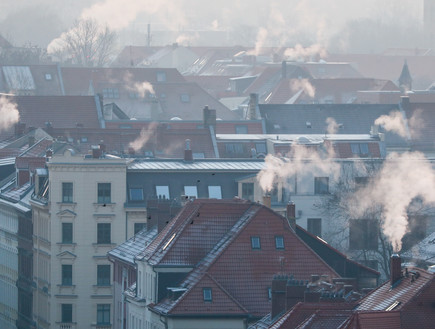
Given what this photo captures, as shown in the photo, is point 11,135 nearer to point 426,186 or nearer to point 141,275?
point 426,186

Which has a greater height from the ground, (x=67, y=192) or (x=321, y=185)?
(x=321, y=185)

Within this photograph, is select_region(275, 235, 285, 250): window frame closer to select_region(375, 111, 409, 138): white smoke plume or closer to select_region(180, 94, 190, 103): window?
select_region(375, 111, 409, 138): white smoke plume

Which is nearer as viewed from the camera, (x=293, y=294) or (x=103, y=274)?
(x=293, y=294)

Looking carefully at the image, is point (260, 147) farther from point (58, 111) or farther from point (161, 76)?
point (161, 76)

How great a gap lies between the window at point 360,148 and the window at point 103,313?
2082 cm

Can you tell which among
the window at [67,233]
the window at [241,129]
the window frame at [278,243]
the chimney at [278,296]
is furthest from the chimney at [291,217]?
the window at [241,129]

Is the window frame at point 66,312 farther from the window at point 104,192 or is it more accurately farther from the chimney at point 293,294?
the chimney at point 293,294

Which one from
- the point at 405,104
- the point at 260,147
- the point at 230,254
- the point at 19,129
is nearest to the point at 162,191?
the point at 230,254

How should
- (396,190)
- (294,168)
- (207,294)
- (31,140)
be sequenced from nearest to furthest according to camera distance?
(207,294), (396,190), (294,168), (31,140)

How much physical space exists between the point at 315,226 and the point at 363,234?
8.79ft

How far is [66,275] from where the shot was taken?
73.1 m

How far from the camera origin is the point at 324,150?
85.2 metres

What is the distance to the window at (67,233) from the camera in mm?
73188

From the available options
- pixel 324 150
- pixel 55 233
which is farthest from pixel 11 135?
pixel 55 233
